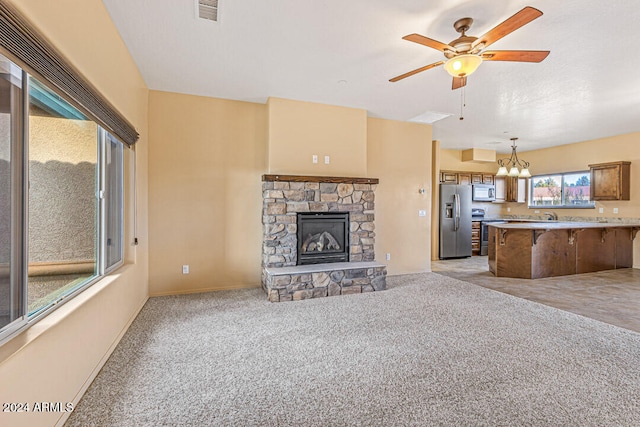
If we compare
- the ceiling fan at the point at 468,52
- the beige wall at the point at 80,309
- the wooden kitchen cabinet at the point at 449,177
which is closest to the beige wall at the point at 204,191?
the beige wall at the point at 80,309

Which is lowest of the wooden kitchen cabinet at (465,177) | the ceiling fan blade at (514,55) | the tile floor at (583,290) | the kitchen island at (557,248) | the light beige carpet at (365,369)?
the light beige carpet at (365,369)

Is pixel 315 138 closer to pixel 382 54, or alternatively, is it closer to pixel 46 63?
pixel 382 54

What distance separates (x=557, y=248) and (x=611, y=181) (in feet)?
7.02

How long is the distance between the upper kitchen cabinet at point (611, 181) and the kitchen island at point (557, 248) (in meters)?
0.64

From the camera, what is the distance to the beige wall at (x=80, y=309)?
4.29 ft

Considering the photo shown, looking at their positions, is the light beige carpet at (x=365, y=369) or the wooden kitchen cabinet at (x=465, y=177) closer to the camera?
the light beige carpet at (x=365, y=369)

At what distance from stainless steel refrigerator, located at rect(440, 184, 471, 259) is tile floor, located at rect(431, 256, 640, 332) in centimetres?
86

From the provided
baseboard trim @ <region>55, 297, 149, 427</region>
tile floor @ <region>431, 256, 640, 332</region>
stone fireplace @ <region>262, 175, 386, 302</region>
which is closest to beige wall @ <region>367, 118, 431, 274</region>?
stone fireplace @ <region>262, 175, 386, 302</region>

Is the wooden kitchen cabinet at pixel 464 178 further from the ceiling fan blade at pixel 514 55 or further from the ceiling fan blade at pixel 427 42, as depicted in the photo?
the ceiling fan blade at pixel 427 42

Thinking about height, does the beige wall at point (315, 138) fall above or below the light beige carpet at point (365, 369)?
above

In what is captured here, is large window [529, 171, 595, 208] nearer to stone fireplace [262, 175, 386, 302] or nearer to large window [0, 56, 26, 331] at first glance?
stone fireplace [262, 175, 386, 302]

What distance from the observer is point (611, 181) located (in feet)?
19.2

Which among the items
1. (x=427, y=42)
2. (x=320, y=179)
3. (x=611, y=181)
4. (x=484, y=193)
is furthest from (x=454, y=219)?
(x=427, y=42)

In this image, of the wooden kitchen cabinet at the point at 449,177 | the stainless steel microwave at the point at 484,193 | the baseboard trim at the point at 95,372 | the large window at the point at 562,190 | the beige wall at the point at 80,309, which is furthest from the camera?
the stainless steel microwave at the point at 484,193
